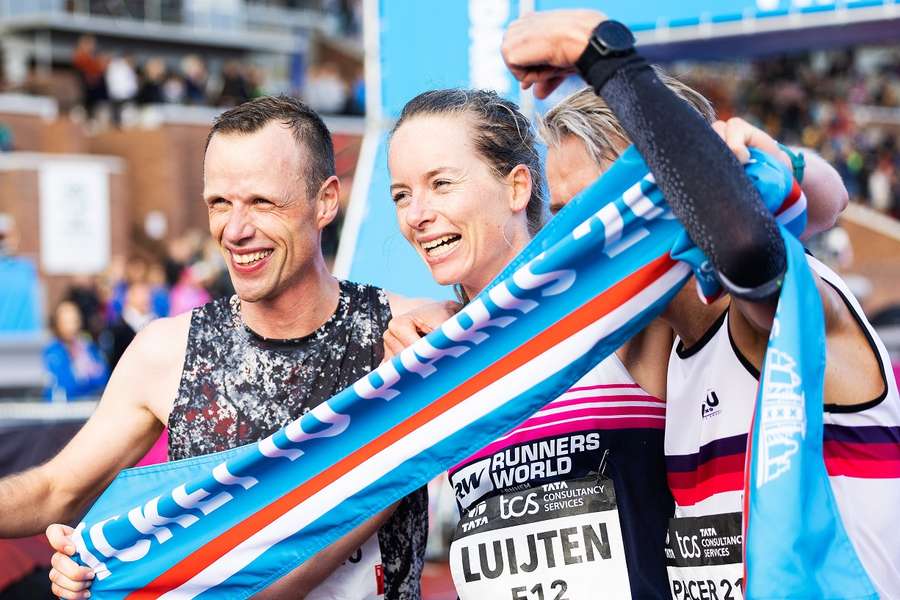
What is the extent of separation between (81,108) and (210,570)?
20038 millimetres

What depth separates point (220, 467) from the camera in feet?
8.14

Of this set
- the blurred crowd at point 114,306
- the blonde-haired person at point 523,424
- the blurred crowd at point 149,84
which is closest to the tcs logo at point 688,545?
the blonde-haired person at point 523,424

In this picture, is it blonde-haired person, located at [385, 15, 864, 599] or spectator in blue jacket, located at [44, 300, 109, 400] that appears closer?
blonde-haired person, located at [385, 15, 864, 599]

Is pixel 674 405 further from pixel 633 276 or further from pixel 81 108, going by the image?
pixel 81 108

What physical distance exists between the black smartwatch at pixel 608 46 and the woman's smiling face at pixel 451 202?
A: 76cm

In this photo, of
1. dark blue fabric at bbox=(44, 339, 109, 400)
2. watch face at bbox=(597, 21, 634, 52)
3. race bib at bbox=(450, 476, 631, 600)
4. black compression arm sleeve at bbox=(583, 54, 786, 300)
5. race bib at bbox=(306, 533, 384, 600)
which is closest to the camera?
black compression arm sleeve at bbox=(583, 54, 786, 300)

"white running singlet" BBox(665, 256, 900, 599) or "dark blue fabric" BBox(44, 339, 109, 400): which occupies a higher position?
"dark blue fabric" BBox(44, 339, 109, 400)

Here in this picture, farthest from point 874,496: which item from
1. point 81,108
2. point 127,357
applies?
point 81,108

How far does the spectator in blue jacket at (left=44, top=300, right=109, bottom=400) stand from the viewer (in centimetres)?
1195

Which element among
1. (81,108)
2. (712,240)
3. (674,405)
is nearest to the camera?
(712,240)

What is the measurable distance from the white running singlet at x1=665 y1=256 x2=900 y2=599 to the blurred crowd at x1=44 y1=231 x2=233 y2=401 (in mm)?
8582

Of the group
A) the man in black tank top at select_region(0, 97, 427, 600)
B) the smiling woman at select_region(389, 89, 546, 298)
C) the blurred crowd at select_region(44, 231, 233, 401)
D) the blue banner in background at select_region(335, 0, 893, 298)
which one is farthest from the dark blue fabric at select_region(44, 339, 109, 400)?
the smiling woman at select_region(389, 89, 546, 298)

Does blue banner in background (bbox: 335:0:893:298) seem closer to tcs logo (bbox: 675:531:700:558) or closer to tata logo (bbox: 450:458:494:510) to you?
tata logo (bbox: 450:458:494:510)

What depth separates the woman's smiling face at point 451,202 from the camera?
8.99ft
